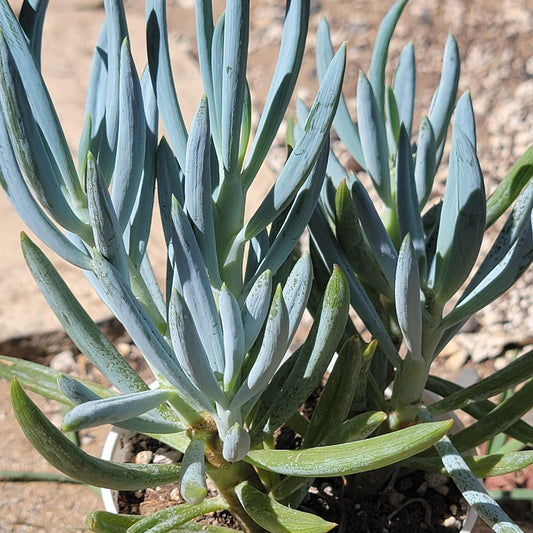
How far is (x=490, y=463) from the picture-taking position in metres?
0.87

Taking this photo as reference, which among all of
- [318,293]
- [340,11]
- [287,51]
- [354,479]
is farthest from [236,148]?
[340,11]

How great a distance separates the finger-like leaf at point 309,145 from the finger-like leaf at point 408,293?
12 centimetres

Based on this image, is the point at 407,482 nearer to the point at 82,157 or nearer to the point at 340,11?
the point at 82,157

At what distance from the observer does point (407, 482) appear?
3.59 ft

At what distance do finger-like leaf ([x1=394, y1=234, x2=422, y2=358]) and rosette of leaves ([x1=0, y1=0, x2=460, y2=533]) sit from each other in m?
0.06

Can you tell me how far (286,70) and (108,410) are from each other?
36cm

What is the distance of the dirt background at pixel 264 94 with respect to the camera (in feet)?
4.98

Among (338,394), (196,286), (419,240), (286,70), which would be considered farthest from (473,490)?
(286,70)

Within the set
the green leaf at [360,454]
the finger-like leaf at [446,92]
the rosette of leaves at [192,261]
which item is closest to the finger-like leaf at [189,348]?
the rosette of leaves at [192,261]

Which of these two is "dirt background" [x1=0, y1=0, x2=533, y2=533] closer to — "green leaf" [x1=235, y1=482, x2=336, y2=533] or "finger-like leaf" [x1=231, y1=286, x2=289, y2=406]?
"green leaf" [x1=235, y1=482, x2=336, y2=533]

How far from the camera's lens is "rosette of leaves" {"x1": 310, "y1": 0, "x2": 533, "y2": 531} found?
80 cm

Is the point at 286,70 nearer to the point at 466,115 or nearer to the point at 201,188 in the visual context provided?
the point at 201,188

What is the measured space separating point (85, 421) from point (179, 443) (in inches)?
10.9

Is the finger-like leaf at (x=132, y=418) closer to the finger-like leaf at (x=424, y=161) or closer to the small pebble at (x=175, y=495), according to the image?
the small pebble at (x=175, y=495)
